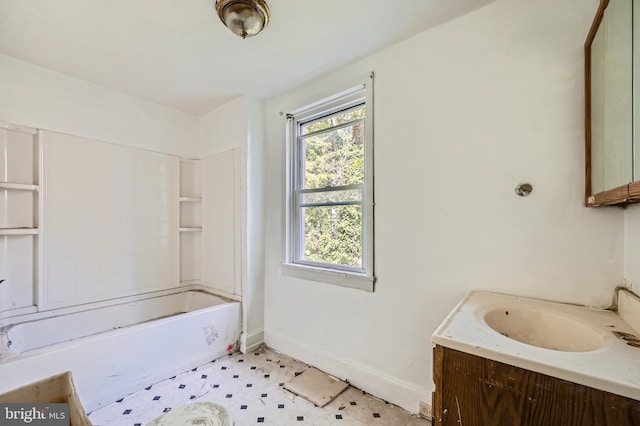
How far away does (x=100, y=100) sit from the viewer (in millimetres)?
2373

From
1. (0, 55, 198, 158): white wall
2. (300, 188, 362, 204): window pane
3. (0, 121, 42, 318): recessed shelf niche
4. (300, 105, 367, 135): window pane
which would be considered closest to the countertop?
(300, 188, 362, 204): window pane

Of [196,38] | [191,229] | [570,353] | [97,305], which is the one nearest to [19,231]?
[97,305]

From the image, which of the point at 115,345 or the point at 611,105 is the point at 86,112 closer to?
the point at 115,345

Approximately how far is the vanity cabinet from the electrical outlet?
0.93 meters

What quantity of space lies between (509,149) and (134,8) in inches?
85.7

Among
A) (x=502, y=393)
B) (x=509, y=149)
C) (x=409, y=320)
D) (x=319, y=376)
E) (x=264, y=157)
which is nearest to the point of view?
(x=502, y=393)

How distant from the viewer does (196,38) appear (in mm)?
1726

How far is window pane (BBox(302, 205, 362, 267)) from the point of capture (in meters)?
2.12

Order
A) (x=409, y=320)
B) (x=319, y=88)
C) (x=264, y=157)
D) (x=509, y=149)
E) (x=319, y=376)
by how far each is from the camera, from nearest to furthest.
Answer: (x=509, y=149) < (x=409, y=320) < (x=319, y=376) < (x=319, y=88) < (x=264, y=157)

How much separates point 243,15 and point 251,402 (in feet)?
7.72

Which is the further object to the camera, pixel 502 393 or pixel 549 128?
pixel 549 128

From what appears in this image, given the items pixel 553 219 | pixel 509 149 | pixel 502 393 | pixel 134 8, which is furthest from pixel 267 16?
pixel 502 393

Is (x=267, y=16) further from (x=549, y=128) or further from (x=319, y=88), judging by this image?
(x=549, y=128)

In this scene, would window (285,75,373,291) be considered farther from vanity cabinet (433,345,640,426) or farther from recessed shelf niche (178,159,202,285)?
recessed shelf niche (178,159,202,285)
